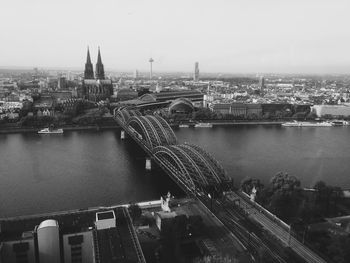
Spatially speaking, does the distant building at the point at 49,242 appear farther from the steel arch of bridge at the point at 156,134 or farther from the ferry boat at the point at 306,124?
the ferry boat at the point at 306,124

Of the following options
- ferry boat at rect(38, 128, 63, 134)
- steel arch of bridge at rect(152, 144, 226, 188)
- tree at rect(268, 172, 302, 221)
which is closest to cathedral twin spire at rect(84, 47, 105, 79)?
ferry boat at rect(38, 128, 63, 134)

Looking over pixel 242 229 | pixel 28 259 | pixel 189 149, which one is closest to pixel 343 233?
pixel 242 229

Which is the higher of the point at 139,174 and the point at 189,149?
the point at 189,149

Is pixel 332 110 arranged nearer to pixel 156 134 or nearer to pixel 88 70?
pixel 156 134

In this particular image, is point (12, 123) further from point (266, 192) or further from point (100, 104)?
point (266, 192)

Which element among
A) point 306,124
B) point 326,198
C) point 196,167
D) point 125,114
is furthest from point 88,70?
point 326,198

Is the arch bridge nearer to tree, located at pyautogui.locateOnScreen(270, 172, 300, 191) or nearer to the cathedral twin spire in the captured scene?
tree, located at pyautogui.locateOnScreen(270, 172, 300, 191)
